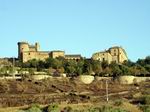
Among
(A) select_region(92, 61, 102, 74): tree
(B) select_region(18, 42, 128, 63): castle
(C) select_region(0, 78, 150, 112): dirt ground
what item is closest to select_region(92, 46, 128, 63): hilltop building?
(B) select_region(18, 42, 128, 63): castle

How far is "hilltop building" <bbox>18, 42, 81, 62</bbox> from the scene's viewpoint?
12112 centimetres

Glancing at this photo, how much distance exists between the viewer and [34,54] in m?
123

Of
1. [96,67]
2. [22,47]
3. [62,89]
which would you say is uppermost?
[22,47]

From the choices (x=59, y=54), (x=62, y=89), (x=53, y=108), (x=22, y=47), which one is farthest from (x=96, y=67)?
(x=53, y=108)

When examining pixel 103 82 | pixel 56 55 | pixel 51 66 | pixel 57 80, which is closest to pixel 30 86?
pixel 57 80

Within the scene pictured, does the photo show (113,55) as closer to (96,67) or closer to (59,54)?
(59,54)

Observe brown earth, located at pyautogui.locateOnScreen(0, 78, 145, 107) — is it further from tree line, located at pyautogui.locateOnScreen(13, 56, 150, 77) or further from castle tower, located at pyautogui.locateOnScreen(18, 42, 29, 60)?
castle tower, located at pyautogui.locateOnScreen(18, 42, 29, 60)

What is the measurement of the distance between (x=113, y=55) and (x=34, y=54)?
18819 mm

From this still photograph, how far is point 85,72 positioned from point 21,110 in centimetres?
5230

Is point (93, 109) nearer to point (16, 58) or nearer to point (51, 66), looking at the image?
point (51, 66)

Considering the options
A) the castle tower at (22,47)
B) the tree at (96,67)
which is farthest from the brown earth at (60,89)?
the castle tower at (22,47)

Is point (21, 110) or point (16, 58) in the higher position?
point (16, 58)

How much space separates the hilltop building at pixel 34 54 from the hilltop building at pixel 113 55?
498 centimetres

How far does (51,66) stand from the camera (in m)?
100
